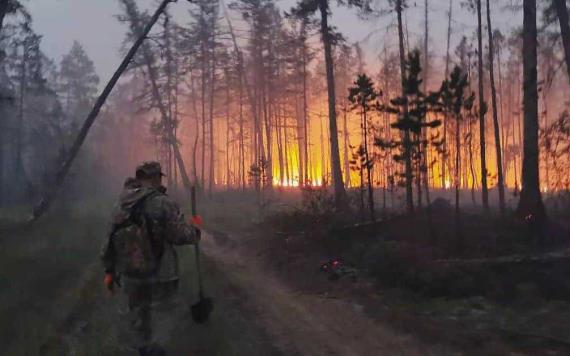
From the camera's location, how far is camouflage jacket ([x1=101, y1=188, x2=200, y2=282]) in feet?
16.7

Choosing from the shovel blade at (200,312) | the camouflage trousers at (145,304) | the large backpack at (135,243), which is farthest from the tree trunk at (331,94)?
the large backpack at (135,243)

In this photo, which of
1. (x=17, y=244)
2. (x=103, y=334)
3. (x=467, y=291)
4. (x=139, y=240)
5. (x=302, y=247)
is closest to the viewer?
(x=139, y=240)

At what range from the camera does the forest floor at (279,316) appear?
6754 millimetres

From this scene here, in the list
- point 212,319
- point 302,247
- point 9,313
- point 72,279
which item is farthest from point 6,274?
point 302,247

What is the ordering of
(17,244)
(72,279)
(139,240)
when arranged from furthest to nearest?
(17,244) → (72,279) → (139,240)

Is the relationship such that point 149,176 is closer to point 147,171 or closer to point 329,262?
point 147,171

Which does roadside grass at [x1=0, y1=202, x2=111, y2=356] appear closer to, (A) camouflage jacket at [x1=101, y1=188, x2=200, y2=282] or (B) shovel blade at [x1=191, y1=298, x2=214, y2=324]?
(B) shovel blade at [x1=191, y1=298, x2=214, y2=324]

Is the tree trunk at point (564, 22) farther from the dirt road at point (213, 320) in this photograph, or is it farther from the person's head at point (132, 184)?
the person's head at point (132, 184)

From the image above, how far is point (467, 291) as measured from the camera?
9609mm

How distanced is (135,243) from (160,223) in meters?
0.29

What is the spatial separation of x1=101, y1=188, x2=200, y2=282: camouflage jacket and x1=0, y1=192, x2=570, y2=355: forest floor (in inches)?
67.4

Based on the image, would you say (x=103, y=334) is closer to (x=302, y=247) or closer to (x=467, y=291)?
(x=467, y=291)

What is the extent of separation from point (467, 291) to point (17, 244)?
12.1 metres

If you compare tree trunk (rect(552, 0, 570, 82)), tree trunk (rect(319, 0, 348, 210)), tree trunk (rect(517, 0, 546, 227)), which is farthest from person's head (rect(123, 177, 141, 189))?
tree trunk (rect(319, 0, 348, 210))
